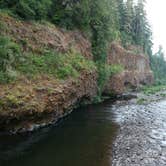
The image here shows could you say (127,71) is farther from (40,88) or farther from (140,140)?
(40,88)

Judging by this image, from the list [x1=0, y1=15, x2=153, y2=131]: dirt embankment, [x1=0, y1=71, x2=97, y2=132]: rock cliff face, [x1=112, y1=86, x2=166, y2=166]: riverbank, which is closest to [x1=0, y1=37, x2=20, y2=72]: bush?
[x1=0, y1=15, x2=153, y2=131]: dirt embankment

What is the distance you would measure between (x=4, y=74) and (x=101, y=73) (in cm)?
1879

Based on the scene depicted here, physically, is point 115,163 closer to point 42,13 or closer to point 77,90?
point 77,90

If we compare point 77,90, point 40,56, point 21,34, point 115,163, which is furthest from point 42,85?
point 115,163

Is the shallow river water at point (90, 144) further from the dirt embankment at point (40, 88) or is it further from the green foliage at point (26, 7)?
the green foliage at point (26, 7)

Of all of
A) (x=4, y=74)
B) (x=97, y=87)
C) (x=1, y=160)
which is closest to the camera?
(x=1, y=160)

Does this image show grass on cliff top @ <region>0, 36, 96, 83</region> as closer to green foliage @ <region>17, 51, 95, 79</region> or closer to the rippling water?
green foliage @ <region>17, 51, 95, 79</region>

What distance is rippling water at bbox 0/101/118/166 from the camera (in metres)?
14.2

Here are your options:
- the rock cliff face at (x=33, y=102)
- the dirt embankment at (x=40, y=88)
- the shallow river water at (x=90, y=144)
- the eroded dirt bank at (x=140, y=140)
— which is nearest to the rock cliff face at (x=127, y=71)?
the dirt embankment at (x=40, y=88)

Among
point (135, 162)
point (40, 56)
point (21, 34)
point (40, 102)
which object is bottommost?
point (135, 162)

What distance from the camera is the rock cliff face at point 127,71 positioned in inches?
1658

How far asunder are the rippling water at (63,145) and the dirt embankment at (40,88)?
1.01 metres

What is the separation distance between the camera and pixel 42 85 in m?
20.0

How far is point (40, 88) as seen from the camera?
19.5m
